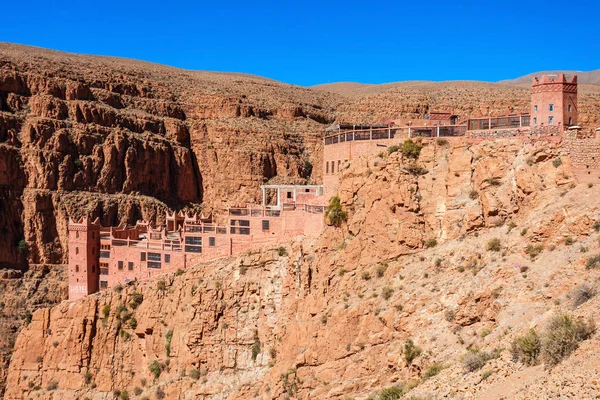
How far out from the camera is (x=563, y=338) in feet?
53.4

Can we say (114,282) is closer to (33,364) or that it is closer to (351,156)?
(33,364)

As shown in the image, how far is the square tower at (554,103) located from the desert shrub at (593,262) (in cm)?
887

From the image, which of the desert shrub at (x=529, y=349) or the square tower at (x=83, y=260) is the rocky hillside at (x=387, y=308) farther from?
the square tower at (x=83, y=260)

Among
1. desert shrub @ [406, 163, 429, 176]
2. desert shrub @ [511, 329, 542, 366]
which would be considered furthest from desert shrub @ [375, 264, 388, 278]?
desert shrub @ [511, 329, 542, 366]

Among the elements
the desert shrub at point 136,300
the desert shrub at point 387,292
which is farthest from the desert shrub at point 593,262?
the desert shrub at point 136,300

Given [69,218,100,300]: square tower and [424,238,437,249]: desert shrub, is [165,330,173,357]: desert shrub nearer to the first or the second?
[69,218,100,300]: square tower

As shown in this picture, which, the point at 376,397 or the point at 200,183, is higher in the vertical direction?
the point at 200,183

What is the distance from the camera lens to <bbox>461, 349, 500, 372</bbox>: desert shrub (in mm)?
19703

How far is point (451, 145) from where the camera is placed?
33594 mm

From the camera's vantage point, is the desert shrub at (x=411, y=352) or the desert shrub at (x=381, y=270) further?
the desert shrub at (x=381, y=270)

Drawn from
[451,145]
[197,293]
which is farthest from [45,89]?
[451,145]

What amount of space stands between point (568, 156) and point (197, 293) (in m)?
21.3

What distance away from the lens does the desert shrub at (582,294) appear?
20.1 meters

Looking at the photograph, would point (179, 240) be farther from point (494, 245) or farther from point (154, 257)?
point (494, 245)
